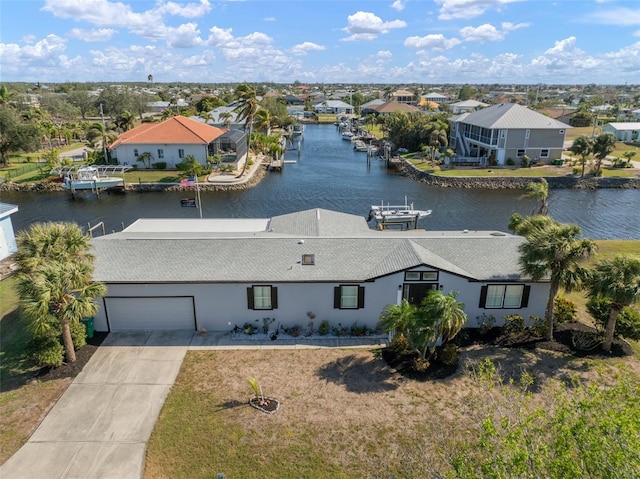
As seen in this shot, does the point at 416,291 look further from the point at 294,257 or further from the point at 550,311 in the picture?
the point at 294,257

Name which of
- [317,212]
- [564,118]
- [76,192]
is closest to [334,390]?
[317,212]

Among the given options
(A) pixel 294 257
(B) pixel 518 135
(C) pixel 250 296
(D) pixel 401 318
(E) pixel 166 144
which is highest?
(B) pixel 518 135

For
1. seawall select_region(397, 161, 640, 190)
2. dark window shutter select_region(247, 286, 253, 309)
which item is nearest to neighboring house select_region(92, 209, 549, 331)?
dark window shutter select_region(247, 286, 253, 309)

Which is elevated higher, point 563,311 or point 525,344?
point 563,311

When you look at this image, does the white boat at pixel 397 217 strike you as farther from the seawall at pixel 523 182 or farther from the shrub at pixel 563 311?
the shrub at pixel 563 311

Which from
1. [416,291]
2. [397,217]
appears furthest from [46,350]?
[397,217]

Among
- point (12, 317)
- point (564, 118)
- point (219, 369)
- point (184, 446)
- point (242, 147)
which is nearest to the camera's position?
point (184, 446)

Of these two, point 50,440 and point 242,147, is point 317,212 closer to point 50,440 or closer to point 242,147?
point 50,440
